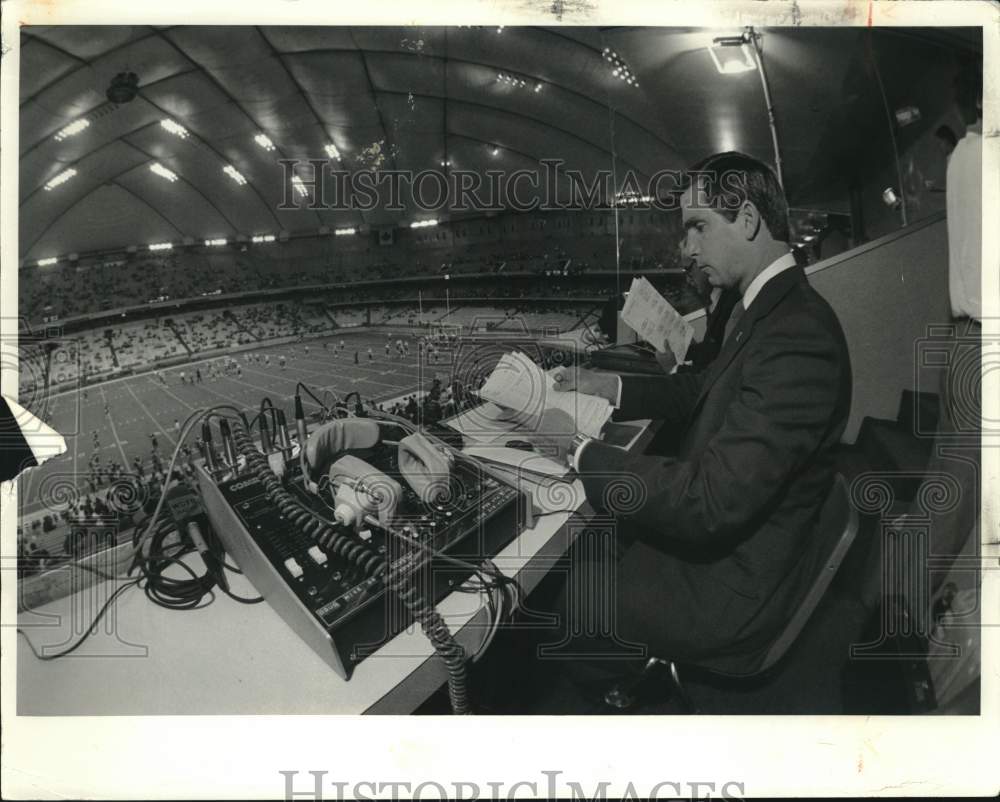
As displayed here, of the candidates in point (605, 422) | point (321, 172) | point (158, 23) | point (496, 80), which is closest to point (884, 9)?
point (496, 80)

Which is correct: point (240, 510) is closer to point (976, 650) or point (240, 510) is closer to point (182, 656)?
point (182, 656)

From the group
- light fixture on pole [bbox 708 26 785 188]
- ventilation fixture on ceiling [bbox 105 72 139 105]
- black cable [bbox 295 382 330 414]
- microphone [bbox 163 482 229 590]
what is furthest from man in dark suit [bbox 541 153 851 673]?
ventilation fixture on ceiling [bbox 105 72 139 105]

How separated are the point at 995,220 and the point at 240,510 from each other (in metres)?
1.92

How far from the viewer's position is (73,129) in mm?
1579

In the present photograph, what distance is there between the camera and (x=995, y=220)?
1.67m

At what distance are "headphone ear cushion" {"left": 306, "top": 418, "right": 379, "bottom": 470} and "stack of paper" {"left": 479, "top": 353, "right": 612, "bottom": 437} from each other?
0.94ft

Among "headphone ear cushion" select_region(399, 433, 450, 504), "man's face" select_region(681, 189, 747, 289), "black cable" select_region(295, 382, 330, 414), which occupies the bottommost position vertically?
"headphone ear cushion" select_region(399, 433, 450, 504)

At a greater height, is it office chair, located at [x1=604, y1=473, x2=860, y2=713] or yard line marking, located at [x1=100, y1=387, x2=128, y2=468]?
yard line marking, located at [x1=100, y1=387, x2=128, y2=468]

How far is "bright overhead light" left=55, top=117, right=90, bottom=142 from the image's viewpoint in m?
1.57

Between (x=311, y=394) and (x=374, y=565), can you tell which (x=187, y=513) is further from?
(x=374, y=565)

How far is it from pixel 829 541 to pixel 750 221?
722mm

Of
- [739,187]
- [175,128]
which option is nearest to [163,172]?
[175,128]
